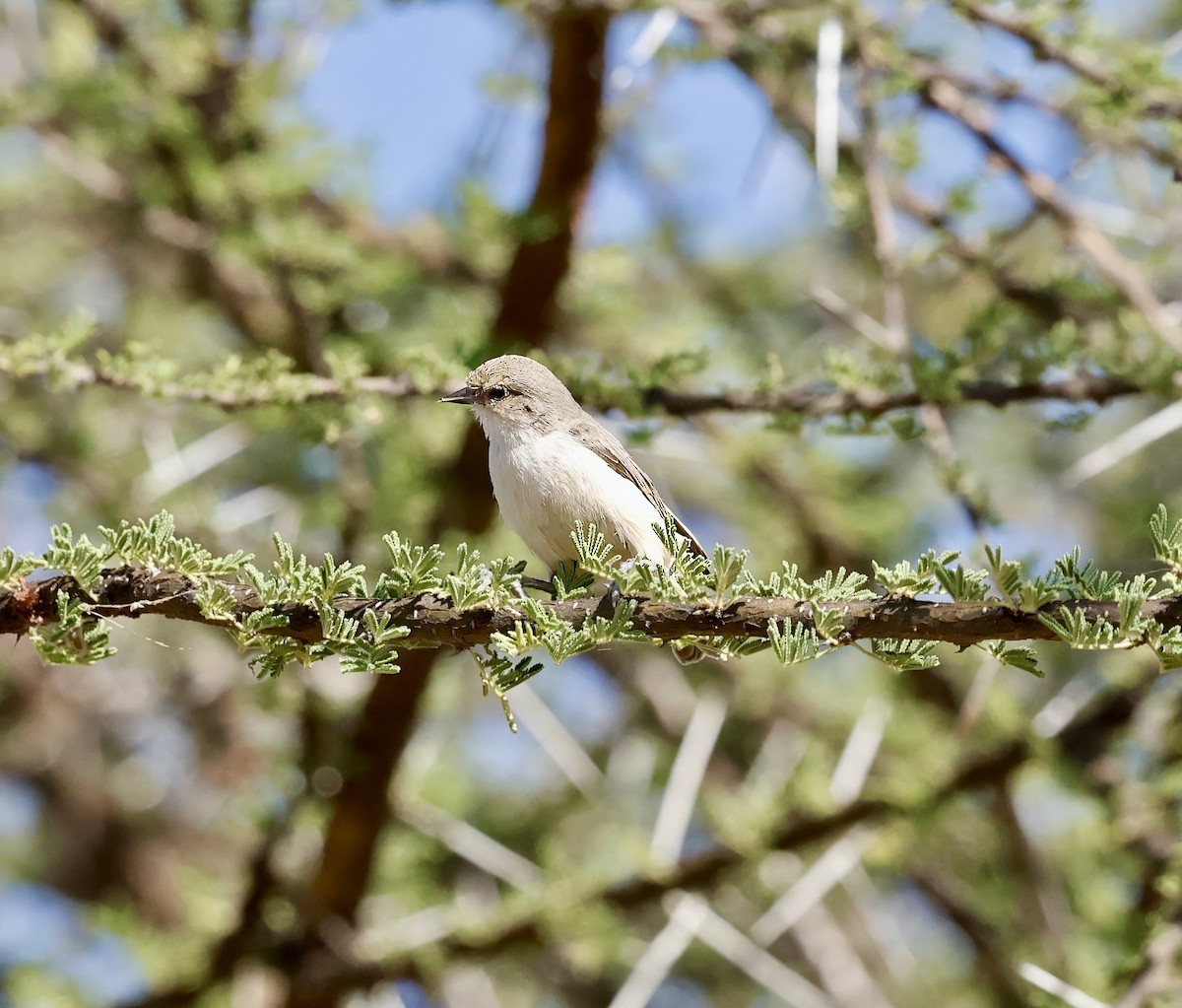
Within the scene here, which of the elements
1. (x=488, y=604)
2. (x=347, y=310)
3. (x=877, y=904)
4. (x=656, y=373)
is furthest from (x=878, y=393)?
(x=877, y=904)

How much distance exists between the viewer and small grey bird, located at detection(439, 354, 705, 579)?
4.03 metres

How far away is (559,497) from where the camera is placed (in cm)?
400

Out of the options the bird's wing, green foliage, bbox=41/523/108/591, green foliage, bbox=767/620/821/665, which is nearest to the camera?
green foliage, bbox=767/620/821/665

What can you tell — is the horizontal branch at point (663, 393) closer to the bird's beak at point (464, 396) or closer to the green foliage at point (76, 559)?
the bird's beak at point (464, 396)

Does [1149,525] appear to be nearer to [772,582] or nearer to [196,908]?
[772,582]

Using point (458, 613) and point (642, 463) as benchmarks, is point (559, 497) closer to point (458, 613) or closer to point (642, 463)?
point (458, 613)

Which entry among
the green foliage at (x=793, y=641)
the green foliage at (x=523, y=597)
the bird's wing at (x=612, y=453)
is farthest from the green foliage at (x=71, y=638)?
the bird's wing at (x=612, y=453)

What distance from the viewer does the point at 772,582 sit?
2404 millimetres

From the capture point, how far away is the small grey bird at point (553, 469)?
403 centimetres

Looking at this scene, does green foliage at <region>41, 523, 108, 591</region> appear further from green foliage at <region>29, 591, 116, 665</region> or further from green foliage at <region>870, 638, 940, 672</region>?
green foliage at <region>870, 638, 940, 672</region>

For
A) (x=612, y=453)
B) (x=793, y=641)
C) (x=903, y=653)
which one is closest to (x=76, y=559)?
(x=793, y=641)

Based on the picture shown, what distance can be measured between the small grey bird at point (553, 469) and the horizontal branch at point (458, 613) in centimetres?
163

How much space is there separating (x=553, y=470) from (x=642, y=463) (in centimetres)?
378

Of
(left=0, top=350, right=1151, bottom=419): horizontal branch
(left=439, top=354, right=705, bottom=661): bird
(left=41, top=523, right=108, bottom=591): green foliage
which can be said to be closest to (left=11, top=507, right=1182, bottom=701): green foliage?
(left=41, top=523, right=108, bottom=591): green foliage
